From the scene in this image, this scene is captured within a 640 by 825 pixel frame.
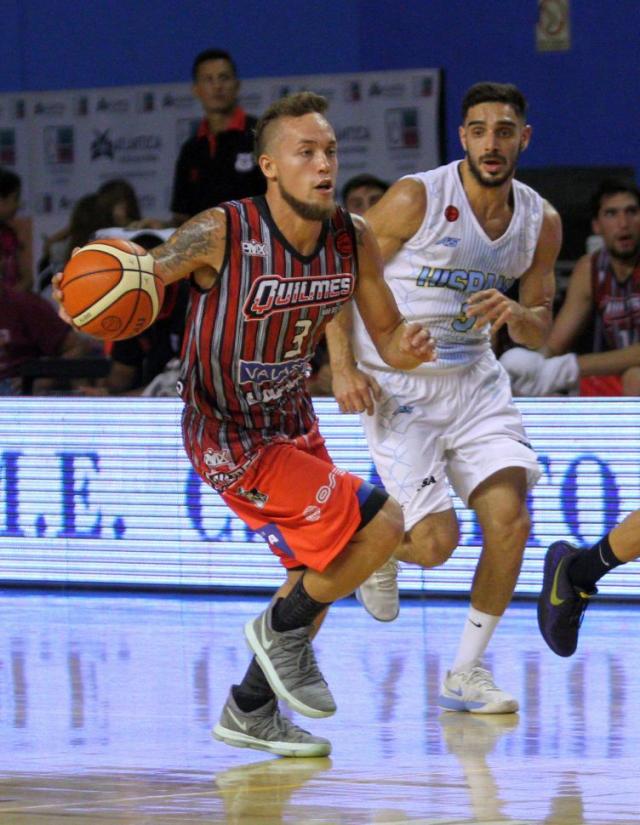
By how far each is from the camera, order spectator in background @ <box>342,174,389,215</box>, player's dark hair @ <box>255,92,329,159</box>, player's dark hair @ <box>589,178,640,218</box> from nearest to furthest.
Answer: player's dark hair @ <box>255,92,329,159</box>, player's dark hair @ <box>589,178,640,218</box>, spectator in background @ <box>342,174,389,215</box>

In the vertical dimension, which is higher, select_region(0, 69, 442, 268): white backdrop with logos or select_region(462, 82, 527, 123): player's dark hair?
select_region(0, 69, 442, 268): white backdrop with logos

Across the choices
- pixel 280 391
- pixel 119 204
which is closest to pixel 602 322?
pixel 119 204

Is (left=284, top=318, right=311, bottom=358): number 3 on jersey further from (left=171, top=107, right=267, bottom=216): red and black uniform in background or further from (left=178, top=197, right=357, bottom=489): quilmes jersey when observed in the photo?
(left=171, top=107, right=267, bottom=216): red and black uniform in background

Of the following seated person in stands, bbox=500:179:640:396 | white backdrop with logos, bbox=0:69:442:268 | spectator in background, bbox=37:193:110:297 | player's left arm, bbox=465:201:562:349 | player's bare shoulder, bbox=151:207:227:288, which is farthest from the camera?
white backdrop with logos, bbox=0:69:442:268

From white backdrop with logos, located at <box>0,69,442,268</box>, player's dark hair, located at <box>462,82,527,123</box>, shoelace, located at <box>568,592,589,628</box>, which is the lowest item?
shoelace, located at <box>568,592,589,628</box>

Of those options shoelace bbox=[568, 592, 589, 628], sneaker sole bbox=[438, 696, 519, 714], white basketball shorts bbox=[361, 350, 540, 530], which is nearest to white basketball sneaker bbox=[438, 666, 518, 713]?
sneaker sole bbox=[438, 696, 519, 714]

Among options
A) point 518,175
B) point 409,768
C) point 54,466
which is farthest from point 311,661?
point 518,175

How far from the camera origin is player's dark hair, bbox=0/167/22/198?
12078mm

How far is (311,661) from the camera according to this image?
17.8 feet

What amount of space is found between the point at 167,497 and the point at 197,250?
4.33 m

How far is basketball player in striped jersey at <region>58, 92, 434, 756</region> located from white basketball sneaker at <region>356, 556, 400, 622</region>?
1452 millimetres

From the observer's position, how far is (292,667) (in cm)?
537

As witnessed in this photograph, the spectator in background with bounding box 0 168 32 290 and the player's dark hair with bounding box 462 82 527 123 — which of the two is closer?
the player's dark hair with bounding box 462 82 527 123

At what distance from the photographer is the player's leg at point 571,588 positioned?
20.6ft
